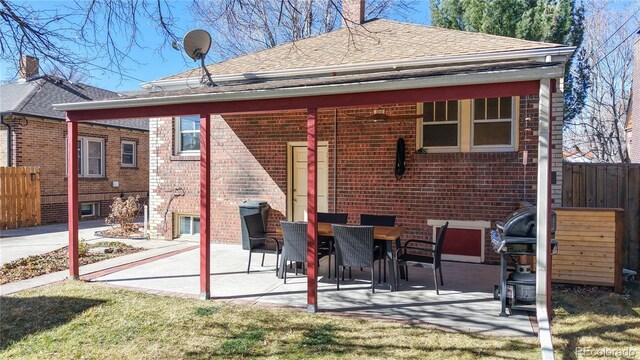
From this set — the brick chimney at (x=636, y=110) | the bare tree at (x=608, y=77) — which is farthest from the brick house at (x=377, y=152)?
the bare tree at (x=608, y=77)

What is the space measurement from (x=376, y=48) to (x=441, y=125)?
2.31 m

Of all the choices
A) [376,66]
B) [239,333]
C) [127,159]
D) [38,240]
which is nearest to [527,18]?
[376,66]

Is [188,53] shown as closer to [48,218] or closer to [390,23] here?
[390,23]

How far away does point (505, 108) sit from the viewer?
23.5 ft

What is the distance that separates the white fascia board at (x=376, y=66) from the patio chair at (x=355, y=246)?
372 cm

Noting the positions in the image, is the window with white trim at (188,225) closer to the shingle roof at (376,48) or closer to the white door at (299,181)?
the white door at (299,181)

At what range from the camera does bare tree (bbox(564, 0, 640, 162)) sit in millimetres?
18281

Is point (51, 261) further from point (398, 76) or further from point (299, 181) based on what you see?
point (398, 76)

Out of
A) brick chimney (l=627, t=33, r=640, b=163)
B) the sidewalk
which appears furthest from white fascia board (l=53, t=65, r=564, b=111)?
brick chimney (l=627, t=33, r=640, b=163)

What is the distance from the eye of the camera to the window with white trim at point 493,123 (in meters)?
7.13

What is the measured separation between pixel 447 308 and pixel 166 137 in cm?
747

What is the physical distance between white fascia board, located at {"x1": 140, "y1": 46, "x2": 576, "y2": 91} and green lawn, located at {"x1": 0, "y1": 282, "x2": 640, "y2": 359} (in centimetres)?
395

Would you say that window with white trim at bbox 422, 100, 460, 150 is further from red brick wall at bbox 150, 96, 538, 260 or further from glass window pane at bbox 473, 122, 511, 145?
glass window pane at bbox 473, 122, 511, 145

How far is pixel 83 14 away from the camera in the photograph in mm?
4914
